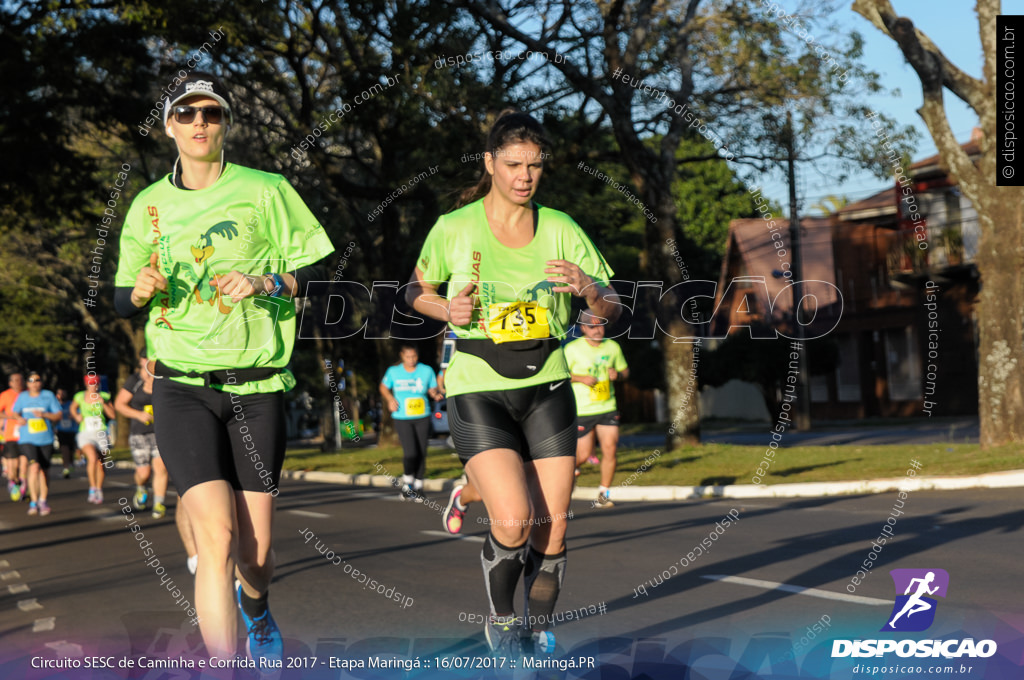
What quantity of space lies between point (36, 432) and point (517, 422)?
13286 millimetres

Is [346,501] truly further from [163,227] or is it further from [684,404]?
[163,227]

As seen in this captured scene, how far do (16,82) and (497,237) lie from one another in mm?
15227

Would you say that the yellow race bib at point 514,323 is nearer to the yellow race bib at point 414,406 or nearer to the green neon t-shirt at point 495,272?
the green neon t-shirt at point 495,272

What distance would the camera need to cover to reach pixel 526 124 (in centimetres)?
468

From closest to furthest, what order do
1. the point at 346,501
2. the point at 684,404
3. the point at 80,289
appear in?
1. the point at 346,501
2. the point at 684,404
3. the point at 80,289

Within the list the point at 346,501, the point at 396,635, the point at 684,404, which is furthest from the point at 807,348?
the point at 396,635

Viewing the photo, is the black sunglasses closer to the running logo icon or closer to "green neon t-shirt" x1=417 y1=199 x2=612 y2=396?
"green neon t-shirt" x1=417 y1=199 x2=612 y2=396

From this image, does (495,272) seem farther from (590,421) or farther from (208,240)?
(590,421)

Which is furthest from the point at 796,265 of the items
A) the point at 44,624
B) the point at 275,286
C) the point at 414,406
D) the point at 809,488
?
the point at 275,286

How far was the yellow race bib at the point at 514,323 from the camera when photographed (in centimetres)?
461

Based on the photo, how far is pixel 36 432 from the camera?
1625 cm

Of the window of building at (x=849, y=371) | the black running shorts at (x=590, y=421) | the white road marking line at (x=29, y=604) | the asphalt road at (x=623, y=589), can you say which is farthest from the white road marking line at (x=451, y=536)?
the window of building at (x=849, y=371)

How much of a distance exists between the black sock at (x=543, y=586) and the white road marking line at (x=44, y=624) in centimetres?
320

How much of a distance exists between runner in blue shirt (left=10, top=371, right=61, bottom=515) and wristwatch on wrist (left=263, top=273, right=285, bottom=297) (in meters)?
12.8
